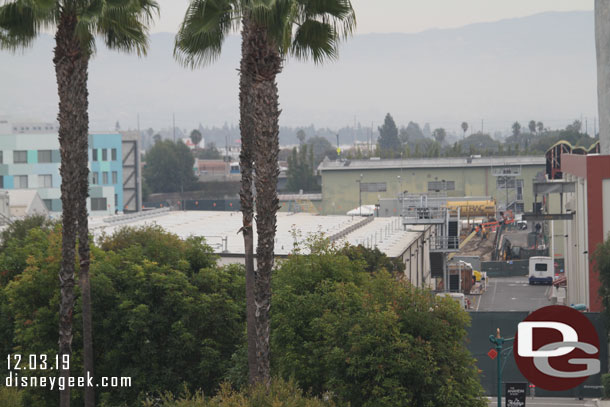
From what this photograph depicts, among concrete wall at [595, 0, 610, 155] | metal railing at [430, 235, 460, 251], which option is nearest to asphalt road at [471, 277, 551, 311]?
metal railing at [430, 235, 460, 251]

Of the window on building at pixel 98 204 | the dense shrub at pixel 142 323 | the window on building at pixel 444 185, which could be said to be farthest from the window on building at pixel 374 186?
the dense shrub at pixel 142 323

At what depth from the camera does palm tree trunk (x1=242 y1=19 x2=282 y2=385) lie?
19.1m

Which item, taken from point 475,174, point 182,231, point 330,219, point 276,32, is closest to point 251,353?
point 276,32

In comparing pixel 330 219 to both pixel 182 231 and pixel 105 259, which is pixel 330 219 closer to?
pixel 182 231

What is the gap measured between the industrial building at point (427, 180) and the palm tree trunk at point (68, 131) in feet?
367

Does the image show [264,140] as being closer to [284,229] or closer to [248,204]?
[248,204]

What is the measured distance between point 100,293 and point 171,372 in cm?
366

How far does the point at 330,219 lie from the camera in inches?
3199

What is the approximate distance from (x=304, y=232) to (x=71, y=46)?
44.5 metres

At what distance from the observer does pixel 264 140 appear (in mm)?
19156

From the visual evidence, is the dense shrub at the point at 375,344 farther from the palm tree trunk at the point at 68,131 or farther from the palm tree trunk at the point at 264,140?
the palm tree trunk at the point at 68,131

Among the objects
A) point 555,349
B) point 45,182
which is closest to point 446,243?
point 555,349

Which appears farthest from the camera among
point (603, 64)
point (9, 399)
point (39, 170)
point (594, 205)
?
point (39, 170)

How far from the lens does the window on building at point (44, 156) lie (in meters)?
118
